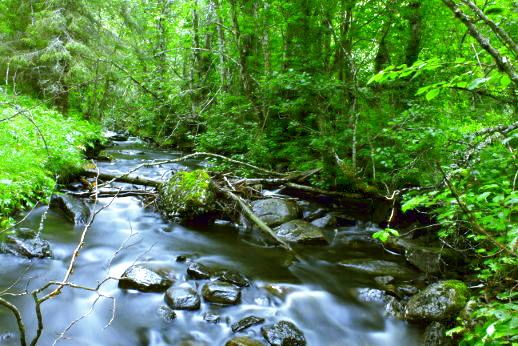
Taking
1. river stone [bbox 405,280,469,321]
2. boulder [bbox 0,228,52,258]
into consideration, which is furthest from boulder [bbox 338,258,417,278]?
boulder [bbox 0,228,52,258]

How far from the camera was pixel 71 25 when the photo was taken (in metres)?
13.8

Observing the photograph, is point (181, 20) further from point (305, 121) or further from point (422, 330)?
point (422, 330)

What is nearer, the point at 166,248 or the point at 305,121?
the point at 166,248

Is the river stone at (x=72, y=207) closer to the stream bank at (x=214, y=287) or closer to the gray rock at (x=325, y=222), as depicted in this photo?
the stream bank at (x=214, y=287)

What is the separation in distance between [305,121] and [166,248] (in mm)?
5737

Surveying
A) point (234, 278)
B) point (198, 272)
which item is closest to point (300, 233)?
point (234, 278)

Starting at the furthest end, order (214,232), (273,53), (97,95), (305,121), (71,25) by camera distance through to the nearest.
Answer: (97,95) < (71,25) < (273,53) < (305,121) < (214,232)

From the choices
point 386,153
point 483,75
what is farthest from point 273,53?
point 483,75

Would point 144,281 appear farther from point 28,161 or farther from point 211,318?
point 28,161

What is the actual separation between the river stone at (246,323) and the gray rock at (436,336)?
6.41 feet

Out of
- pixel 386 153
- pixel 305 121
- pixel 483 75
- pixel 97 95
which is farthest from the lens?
pixel 97 95

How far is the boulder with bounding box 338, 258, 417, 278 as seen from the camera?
5621 millimetres

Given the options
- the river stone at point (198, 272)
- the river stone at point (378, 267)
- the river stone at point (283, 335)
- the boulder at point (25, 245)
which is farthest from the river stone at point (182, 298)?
the river stone at point (378, 267)

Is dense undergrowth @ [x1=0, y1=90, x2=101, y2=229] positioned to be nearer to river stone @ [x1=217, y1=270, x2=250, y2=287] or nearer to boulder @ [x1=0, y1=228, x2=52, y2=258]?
boulder @ [x1=0, y1=228, x2=52, y2=258]
